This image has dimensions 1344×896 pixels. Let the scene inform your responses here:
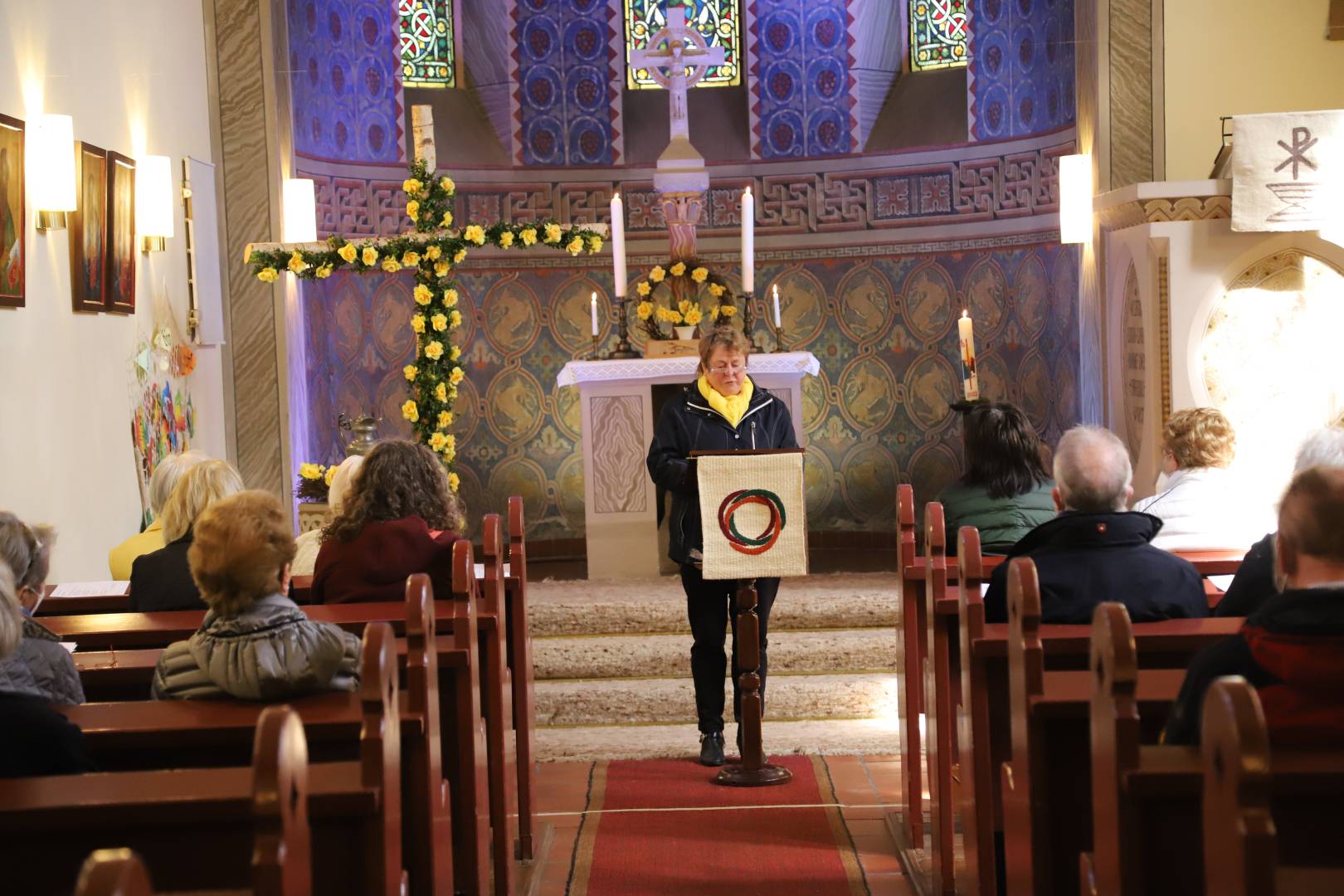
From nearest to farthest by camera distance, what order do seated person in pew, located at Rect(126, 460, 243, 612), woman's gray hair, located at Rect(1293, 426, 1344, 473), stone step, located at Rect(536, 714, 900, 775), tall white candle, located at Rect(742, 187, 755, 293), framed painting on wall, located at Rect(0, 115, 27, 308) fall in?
woman's gray hair, located at Rect(1293, 426, 1344, 473) → seated person in pew, located at Rect(126, 460, 243, 612) → framed painting on wall, located at Rect(0, 115, 27, 308) → stone step, located at Rect(536, 714, 900, 775) → tall white candle, located at Rect(742, 187, 755, 293)

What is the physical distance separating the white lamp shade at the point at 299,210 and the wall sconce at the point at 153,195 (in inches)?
43.4

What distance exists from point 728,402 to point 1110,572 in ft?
6.57

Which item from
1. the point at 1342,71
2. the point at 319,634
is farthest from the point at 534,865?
the point at 1342,71

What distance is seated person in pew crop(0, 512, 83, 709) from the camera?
2316 millimetres

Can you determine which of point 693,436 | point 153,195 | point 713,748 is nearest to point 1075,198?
point 693,436

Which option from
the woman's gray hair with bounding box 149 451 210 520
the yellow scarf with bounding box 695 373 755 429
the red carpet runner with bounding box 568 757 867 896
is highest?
the yellow scarf with bounding box 695 373 755 429

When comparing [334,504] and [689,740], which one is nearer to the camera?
[334,504]

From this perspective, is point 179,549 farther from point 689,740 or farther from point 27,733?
point 689,740

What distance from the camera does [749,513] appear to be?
4.68 metres

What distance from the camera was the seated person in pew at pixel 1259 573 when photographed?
10.2 ft

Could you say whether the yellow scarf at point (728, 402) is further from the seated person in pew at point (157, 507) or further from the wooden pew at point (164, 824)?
the wooden pew at point (164, 824)

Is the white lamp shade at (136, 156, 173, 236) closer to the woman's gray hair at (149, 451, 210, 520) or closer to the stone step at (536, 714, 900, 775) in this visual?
the woman's gray hair at (149, 451, 210, 520)

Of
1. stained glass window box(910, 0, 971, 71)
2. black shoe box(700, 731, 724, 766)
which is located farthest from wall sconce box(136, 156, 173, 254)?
stained glass window box(910, 0, 971, 71)

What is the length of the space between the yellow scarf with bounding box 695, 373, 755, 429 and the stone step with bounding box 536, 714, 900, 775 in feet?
4.16
